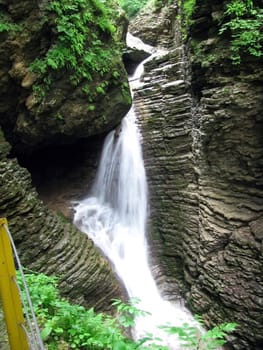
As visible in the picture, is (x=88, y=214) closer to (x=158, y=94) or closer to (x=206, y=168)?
(x=206, y=168)

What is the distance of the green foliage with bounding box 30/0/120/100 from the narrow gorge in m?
0.16

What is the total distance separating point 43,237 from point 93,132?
3.20 m

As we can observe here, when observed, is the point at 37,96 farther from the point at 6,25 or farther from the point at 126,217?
the point at 126,217

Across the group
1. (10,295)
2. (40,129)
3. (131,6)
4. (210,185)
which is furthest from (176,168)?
(131,6)

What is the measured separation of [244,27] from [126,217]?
17.5 feet

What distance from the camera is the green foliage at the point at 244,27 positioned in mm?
5684

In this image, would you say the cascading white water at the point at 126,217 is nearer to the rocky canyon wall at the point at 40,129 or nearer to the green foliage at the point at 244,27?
the rocky canyon wall at the point at 40,129

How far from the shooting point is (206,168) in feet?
23.2

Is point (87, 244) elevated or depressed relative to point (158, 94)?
depressed

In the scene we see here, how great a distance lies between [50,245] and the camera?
232 inches

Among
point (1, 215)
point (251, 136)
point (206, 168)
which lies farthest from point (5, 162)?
point (251, 136)

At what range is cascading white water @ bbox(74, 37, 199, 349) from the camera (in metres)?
7.01

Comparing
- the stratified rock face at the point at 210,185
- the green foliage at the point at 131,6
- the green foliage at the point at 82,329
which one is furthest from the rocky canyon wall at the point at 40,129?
the green foliage at the point at 131,6

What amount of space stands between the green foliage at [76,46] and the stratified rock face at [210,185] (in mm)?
2190
